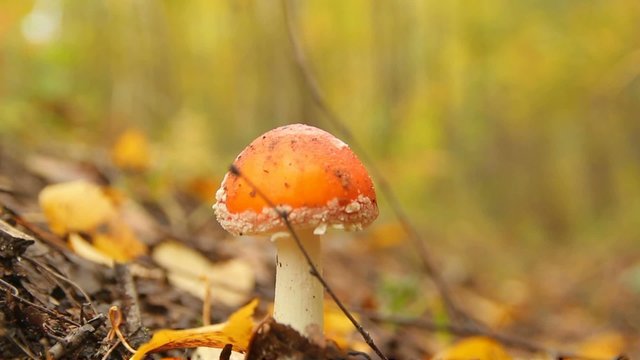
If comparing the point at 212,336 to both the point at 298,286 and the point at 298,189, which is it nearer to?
the point at 298,286

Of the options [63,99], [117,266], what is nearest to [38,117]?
[63,99]

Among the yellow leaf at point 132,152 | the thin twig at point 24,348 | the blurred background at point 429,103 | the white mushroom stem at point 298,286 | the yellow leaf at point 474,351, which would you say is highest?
the blurred background at point 429,103

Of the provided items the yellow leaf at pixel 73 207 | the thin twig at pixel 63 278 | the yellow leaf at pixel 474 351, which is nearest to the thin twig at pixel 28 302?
the thin twig at pixel 63 278

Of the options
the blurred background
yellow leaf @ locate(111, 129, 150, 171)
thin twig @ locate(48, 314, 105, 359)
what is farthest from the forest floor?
the blurred background

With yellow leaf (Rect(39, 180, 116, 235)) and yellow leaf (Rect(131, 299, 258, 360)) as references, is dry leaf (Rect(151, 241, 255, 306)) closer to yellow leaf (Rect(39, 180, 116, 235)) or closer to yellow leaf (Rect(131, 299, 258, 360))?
yellow leaf (Rect(39, 180, 116, 235))

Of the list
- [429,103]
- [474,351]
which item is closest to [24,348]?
[474,351]

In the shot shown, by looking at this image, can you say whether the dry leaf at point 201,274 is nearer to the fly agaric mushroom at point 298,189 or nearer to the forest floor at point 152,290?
the forest floor at point 152,290

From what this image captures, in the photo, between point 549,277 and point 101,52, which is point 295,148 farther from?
point 101,52
